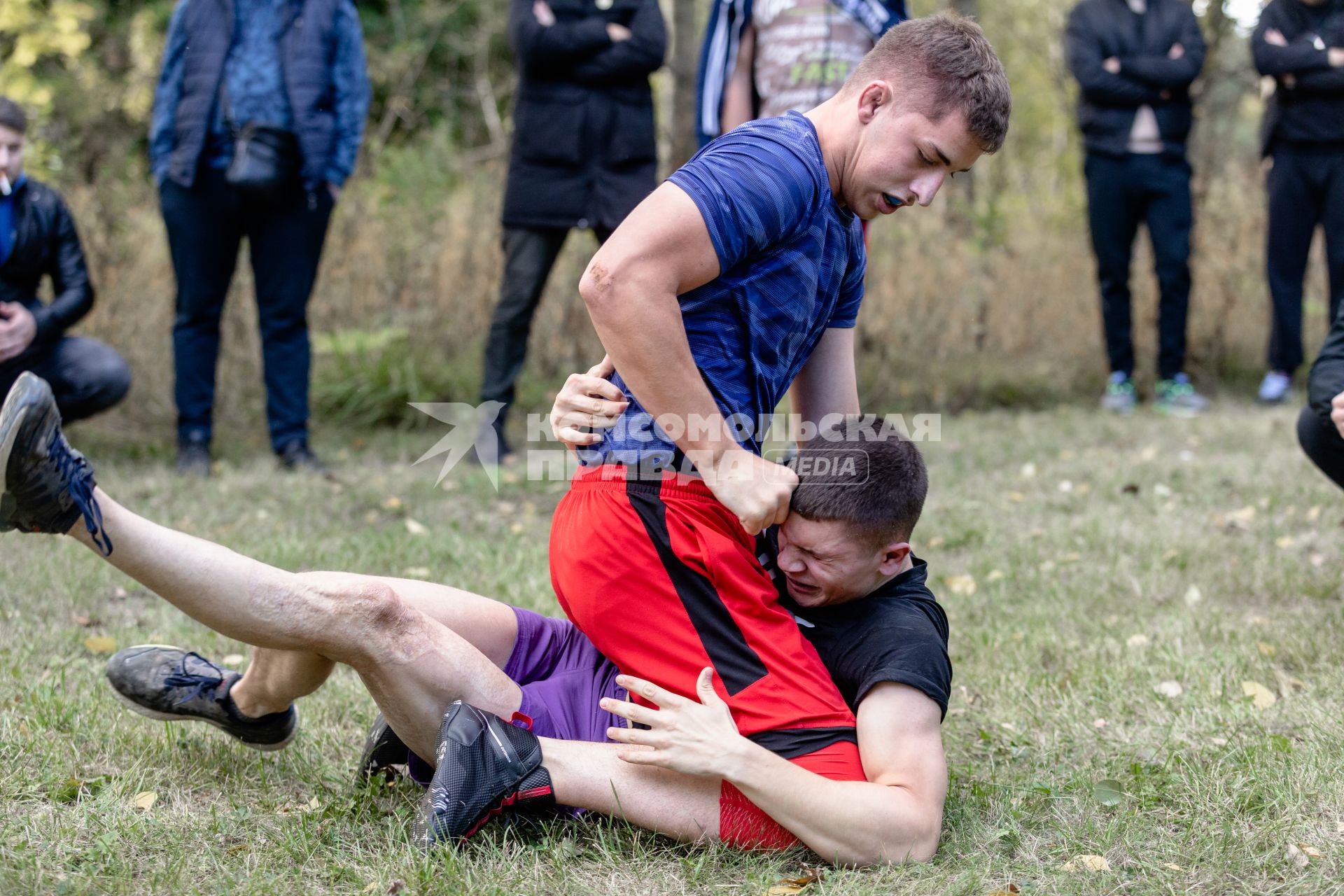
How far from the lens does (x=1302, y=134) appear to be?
6.96 m

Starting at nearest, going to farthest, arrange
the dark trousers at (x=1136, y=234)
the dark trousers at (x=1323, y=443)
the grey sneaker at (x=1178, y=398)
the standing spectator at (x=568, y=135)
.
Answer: the dark trousers at (x=1323, y=443)
the standing spectator at (x=568, y=135)
the dark trousers at (x=1136, y=234)
the grey sneaker at (x=1178, y=398)

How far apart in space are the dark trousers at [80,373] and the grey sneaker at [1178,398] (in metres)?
5.60

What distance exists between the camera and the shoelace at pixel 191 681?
2.56 meters

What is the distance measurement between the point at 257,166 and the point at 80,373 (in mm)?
1139

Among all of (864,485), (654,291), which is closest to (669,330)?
(654,291)

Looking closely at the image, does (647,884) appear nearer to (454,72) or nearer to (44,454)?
(44,454)

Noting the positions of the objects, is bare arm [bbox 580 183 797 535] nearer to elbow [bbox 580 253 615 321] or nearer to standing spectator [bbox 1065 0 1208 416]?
elbow [bbox 580 253 615 321]

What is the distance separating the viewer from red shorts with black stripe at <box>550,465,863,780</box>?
2.35 m

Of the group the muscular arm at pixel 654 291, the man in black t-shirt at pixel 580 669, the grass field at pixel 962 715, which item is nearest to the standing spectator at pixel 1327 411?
the grass field at pixel 962 715

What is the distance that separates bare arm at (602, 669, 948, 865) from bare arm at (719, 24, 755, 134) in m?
3.59

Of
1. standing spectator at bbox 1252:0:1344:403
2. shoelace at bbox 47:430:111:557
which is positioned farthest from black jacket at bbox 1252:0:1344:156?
shoelace at bbox 47:430:111:557

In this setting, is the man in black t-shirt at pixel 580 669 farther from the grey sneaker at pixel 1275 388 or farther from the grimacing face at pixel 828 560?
the grey sneaker at pixel 1275 388

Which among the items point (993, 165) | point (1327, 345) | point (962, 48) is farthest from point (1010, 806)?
point (993, 165)

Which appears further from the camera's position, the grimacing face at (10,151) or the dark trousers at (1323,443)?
the grimacing face at (10,151)
